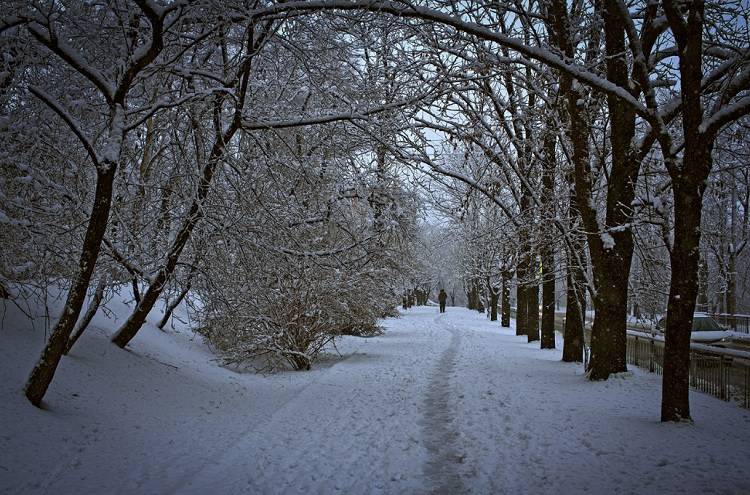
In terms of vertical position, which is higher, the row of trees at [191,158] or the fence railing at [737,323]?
the row of trees at [191,158]

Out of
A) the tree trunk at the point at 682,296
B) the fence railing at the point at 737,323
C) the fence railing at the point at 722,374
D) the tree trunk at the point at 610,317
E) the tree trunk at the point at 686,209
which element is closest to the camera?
the tree trunk at the point at 686,209

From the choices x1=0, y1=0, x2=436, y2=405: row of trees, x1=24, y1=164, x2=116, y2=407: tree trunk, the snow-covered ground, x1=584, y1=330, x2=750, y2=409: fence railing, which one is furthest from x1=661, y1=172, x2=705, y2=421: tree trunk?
x1=24, y1=164, x2=116, y2=407: tree trunk

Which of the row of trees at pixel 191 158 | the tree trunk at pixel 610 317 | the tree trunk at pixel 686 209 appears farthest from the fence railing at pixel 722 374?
the row of trees at pixel 191 158

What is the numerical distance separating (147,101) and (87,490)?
5557 millimetres

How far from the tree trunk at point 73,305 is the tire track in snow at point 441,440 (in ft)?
14.0

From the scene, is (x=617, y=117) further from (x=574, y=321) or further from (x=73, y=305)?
(x=73, y=305)

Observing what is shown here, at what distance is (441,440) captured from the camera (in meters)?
6.50

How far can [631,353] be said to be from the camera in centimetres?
1397

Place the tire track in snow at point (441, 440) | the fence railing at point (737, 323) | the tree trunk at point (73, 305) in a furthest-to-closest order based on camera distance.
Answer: the fence railing at point (737, 323) < the tree trunk at point (73, 305) < the tire track in snow at point (441, 440)

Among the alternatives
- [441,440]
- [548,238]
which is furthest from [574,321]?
[441,440]

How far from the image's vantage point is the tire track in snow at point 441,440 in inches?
197

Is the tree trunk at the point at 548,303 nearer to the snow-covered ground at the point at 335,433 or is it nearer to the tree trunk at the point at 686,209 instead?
the snow-covered ground at the point at 335,433

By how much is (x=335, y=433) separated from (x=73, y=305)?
3480 millimetres

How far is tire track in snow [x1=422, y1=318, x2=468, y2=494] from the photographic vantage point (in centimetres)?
500
